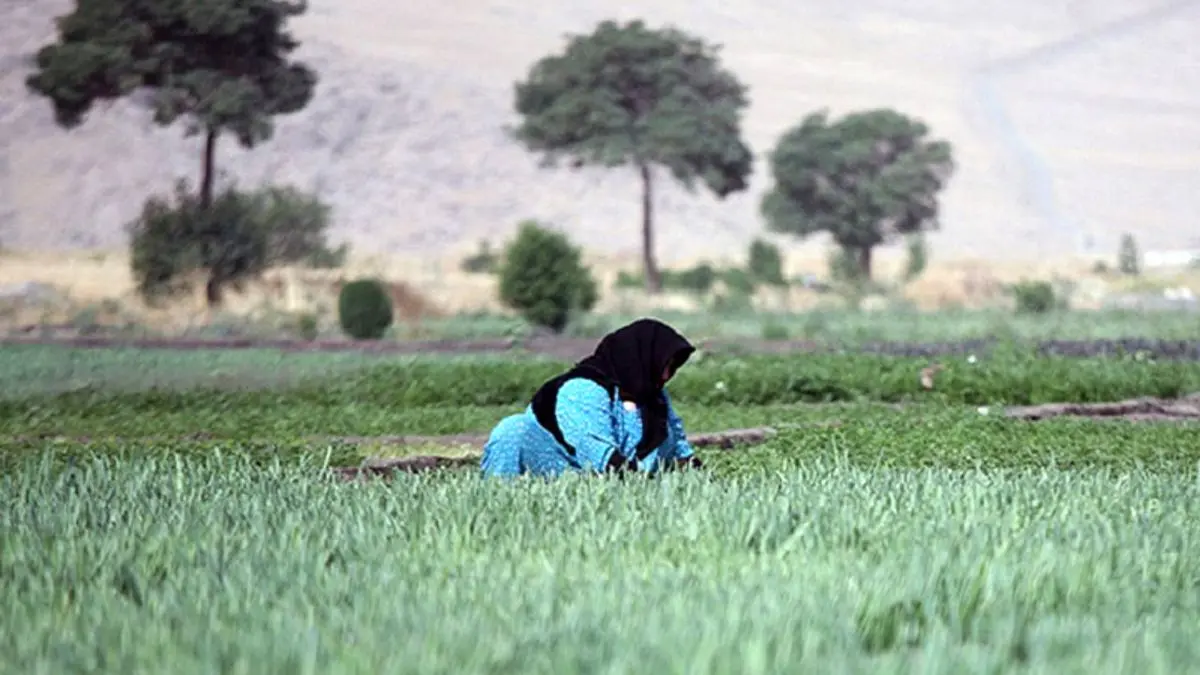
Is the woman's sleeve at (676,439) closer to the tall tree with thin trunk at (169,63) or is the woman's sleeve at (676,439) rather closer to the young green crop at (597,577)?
the young green crop at (597,577)

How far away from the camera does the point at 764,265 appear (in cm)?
1906

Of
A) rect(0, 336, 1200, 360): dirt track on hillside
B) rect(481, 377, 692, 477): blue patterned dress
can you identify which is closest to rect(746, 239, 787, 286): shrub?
rect(0, 336, 1200, 360): dirt track on hillside

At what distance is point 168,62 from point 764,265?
6.79 m

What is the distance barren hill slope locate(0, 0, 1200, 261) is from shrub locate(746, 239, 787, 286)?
235 mm

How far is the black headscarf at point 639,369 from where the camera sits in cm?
639

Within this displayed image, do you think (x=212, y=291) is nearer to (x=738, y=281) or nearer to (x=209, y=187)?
(x=209, y=187)

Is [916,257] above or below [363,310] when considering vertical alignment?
above

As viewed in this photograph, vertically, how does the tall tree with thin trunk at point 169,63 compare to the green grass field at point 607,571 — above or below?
above

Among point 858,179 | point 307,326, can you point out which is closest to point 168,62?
point 307,326

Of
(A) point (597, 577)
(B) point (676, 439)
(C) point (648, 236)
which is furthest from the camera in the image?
(C) point (648, 236)

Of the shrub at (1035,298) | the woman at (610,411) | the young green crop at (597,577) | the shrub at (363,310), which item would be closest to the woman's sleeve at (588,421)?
the woman at (610,411)

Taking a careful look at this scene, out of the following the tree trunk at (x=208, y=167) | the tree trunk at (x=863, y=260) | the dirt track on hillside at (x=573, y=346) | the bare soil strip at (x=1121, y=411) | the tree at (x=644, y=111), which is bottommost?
the bare soil strip at (x=1121, y=411)

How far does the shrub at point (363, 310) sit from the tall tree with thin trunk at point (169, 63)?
1.34m

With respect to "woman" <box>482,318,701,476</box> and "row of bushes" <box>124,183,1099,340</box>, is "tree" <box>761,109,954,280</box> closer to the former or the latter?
"row of bushes" <box>124,183,1099,340</box>
